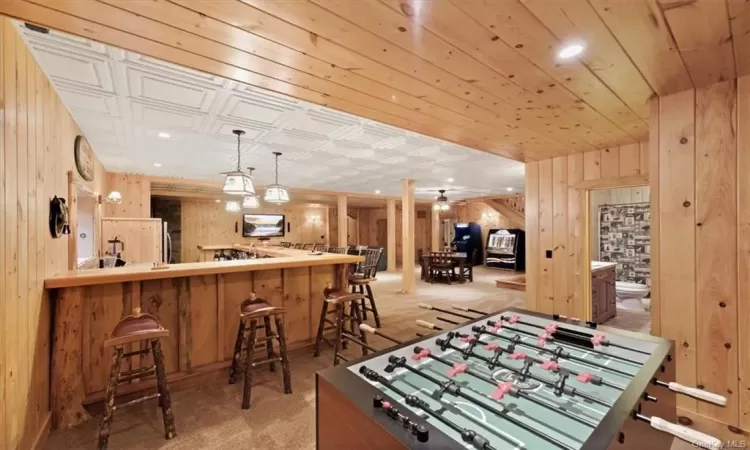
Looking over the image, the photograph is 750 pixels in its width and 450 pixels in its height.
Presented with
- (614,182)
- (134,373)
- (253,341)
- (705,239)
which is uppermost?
(614,182)

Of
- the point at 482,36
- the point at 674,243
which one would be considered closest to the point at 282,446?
the point at 482,36

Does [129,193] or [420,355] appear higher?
[129,193]

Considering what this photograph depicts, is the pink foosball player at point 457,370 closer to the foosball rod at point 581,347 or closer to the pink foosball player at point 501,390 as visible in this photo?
the pink foosball player at point 501,390

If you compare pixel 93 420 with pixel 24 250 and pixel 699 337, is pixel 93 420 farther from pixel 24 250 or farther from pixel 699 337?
pixel 699 337

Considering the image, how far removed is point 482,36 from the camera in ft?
4.66

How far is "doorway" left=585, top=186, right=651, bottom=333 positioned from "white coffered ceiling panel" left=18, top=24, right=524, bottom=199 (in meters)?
2.19

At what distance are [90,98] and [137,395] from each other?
93.7 inches

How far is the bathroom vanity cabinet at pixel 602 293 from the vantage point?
4168 millimetres

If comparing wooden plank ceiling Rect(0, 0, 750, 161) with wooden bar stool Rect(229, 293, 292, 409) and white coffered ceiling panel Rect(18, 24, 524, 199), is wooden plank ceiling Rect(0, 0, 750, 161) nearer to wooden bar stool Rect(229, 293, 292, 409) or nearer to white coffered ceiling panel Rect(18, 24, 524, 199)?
white coffered ceiling panel Rect(18, 24, 524, 199)

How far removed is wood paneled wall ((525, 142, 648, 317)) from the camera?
10.9ft

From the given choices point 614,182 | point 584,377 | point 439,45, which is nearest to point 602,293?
point 614,182

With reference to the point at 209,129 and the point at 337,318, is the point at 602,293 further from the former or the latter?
the point at 209,129

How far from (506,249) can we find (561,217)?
7.12 meters

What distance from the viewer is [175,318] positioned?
105 inches
